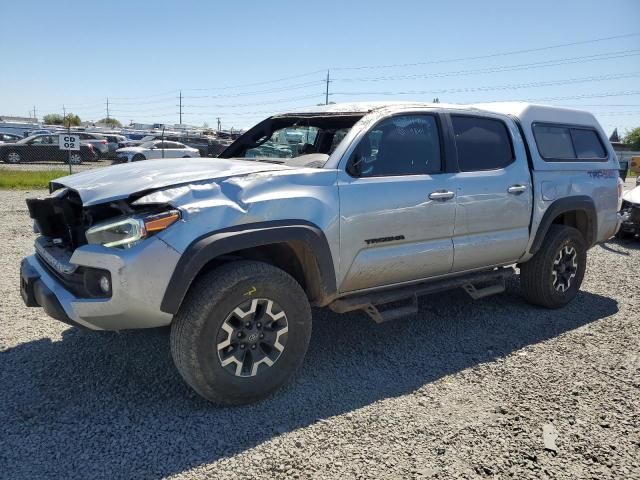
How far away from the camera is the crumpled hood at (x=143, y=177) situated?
9.62 ft

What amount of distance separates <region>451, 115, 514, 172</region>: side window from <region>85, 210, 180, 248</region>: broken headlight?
241 centimetres

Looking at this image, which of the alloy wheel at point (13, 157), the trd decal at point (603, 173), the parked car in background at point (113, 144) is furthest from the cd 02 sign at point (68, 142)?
the parked car in background at point (113, 144)

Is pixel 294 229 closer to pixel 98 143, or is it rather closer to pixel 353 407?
pixel 353 407

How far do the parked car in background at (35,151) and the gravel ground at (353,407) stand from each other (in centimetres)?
2282

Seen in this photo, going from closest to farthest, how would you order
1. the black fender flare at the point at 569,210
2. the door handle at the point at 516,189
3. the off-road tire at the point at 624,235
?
the door handle at the point at 516,189, the black fender flare at the point at 569,210, the off-road tire at the point at 624,235

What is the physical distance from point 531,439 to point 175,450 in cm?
197

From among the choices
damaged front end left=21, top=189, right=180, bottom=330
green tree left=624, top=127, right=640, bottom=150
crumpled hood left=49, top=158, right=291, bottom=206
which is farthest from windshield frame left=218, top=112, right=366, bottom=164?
green tree left=624, top=127, right=640, bottom=150

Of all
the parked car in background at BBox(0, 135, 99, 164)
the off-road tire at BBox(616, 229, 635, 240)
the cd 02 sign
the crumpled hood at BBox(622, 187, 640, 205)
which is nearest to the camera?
the crumpled hood at BBox(622, 187, 640, 205)

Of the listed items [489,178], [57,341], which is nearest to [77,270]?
[57,341]

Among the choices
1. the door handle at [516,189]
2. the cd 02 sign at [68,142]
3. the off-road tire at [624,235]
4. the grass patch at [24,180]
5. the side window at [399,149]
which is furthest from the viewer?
the grass patch at [24,180]

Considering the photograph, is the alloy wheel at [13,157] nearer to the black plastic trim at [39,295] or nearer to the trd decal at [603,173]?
the black plastic trim at [39,295]

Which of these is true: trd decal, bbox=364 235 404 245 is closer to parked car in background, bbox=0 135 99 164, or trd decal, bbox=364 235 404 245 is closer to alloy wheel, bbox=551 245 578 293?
alloy wheel, bbox=551 245 578 293

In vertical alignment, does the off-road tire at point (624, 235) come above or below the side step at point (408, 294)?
below

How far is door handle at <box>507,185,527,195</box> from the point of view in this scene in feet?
14.3
